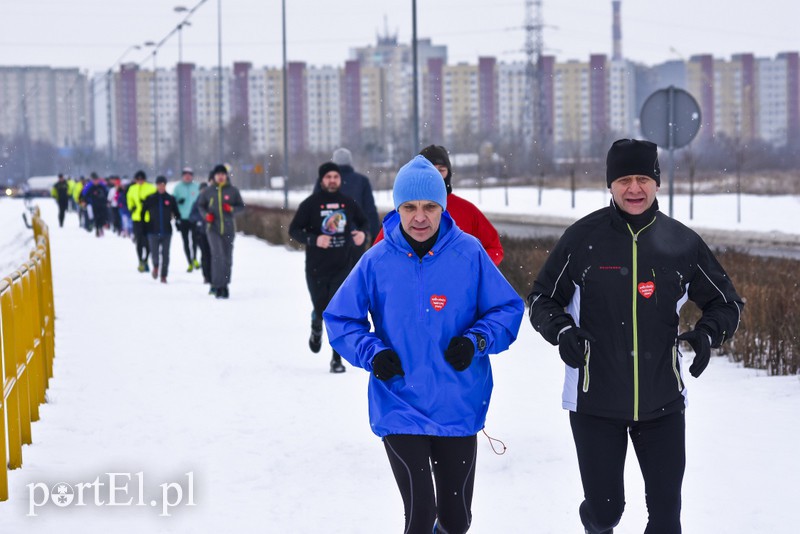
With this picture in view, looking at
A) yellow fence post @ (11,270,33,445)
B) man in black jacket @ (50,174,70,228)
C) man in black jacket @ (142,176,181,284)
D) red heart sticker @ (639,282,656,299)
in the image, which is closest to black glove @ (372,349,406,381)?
red heart sticker @ (639,282,656,299)

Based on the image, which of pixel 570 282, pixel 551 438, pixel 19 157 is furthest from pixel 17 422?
pixel 19 157

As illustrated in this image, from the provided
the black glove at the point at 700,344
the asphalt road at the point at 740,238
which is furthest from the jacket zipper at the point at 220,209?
the black glove at the point at 700,344

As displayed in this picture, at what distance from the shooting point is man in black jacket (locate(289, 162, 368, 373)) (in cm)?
1005

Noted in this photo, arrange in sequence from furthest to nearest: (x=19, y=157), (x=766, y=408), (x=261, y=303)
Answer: (x=19, y=157) → (x=261, y=303) → (x=766, y=408)

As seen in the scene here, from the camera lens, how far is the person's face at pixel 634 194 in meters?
4.29

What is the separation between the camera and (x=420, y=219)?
434 cm

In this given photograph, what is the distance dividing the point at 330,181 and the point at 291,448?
3.34m

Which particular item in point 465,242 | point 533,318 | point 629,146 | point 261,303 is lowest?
point 261,303

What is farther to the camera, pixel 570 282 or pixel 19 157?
pixel 19 157

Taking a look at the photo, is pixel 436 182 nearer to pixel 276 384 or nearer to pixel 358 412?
pixel 358 412

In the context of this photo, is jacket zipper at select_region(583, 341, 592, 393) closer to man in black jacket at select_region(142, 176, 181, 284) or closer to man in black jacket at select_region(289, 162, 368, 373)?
man in black jacket at select_region(289, 162, 368, 373)

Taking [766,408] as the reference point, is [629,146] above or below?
above

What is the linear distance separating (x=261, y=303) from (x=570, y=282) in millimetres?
11664

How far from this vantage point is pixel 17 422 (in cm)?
654
